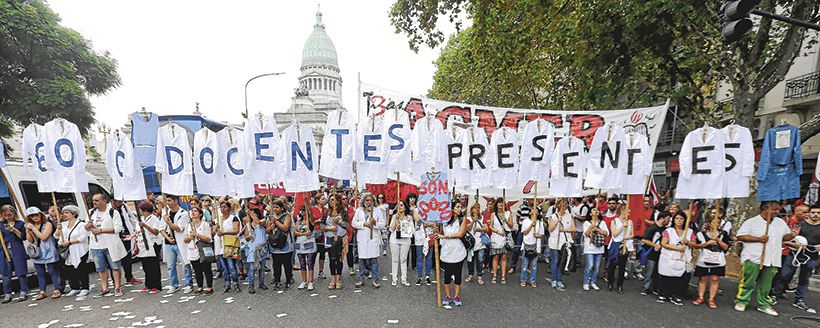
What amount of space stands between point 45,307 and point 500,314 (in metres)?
7.53

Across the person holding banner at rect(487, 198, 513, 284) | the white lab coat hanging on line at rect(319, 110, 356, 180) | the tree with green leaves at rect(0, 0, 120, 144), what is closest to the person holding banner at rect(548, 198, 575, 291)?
the person holding banner at rect(487, 198, 513, 284)

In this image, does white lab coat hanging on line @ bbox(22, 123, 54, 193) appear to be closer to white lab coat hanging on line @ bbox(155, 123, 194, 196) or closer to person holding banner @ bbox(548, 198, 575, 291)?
white lab coat hanging on line @ bbox(155, 123, 194, 196)

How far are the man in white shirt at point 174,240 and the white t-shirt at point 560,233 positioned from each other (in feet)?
22.0

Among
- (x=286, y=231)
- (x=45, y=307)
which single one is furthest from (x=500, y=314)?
(x=45, y=307)

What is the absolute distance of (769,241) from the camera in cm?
536

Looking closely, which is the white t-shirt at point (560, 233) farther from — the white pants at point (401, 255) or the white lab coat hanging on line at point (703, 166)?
the white pants at point (401, 255)

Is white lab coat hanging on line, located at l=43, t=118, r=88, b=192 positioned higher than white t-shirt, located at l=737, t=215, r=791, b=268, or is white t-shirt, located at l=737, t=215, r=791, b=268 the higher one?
white lab coat hanging on line, located at l=43, t=118, r=88, b=192

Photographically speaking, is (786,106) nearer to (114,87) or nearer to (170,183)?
(170,183)

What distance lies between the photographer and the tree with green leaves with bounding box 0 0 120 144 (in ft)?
52.0

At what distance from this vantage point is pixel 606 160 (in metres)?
6.02

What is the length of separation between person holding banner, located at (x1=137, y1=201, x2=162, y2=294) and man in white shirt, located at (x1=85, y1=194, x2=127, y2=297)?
365mm

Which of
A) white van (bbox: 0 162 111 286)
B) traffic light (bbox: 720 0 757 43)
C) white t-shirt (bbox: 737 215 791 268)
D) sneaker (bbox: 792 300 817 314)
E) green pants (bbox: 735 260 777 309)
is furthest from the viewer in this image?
white van (bbox: 0 162 111 286)

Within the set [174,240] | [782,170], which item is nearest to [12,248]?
[174,240]

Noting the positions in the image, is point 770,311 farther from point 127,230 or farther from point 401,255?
point 127,230
